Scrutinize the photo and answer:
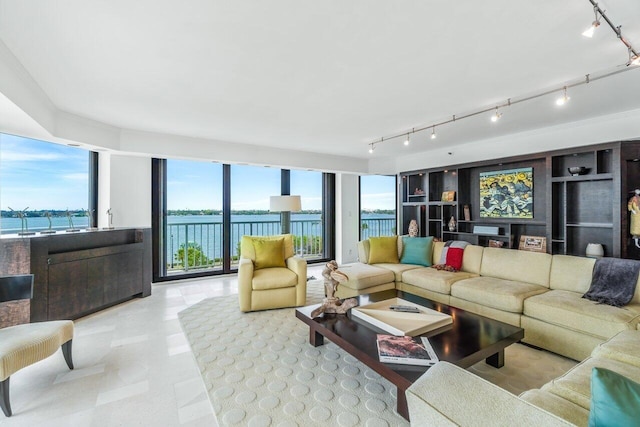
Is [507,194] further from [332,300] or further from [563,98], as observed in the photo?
[332,300]

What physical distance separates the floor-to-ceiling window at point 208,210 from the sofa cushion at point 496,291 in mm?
3889

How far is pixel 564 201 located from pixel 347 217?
3867mm

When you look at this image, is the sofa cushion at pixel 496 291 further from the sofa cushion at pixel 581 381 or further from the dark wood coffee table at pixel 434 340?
the sofa cushion at pixel 581 381

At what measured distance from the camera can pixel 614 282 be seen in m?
2.71

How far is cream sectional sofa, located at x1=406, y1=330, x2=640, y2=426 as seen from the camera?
0.89 meters

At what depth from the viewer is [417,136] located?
472 cm

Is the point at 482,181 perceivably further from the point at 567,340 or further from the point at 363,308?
the point at 363,308

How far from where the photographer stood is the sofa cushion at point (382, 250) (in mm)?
4520

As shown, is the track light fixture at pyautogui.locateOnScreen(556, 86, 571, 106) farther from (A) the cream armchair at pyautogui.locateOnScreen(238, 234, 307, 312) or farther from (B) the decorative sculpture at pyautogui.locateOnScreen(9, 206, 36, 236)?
(B) the decorative sculpture at pyautogui.locateOnScreen(9, 206, 36, 236)

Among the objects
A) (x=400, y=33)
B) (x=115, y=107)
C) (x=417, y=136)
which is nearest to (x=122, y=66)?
(x=115, y=107)

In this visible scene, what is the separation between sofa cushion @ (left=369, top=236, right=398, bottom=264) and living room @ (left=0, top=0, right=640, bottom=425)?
1.67 meters

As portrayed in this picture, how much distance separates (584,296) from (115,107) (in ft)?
17.1

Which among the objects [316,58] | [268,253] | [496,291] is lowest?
[496,291]

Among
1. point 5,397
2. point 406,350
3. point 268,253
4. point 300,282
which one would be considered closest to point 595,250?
point 406,350
